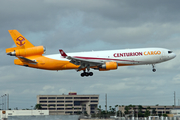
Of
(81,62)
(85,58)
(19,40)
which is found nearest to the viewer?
(81,62)

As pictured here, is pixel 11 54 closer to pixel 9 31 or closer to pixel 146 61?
pixel 9 31

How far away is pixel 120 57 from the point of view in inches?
3108

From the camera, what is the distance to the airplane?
259ft

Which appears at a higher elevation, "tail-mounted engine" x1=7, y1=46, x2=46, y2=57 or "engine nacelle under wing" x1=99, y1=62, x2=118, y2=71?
"tail-mounted engine" x1=7, y1=46, x2=46, y2=57

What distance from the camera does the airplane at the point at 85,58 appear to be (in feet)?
259

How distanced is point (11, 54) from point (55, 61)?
412 inches

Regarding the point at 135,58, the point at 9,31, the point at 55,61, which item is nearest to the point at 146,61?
the point at 135,58

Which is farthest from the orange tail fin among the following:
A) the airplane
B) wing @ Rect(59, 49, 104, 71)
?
wing @ Rect(59, 49, 104, 71)

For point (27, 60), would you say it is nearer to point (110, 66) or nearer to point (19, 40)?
point (19, 40)

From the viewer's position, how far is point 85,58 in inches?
3137

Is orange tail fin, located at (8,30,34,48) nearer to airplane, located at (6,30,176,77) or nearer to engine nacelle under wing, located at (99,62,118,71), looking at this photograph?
airplane, located at (6,30,176,77)

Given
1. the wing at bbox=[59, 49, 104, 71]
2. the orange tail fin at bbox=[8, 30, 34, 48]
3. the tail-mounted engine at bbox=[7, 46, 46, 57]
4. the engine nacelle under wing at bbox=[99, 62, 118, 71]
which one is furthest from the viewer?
the orange tail fin at bbox=[8, 30, 34, 48]

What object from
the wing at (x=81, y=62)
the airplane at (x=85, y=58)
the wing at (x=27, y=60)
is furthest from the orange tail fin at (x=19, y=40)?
the wing at (x=81, y=62)

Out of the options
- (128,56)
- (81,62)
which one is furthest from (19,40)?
(128,56)
